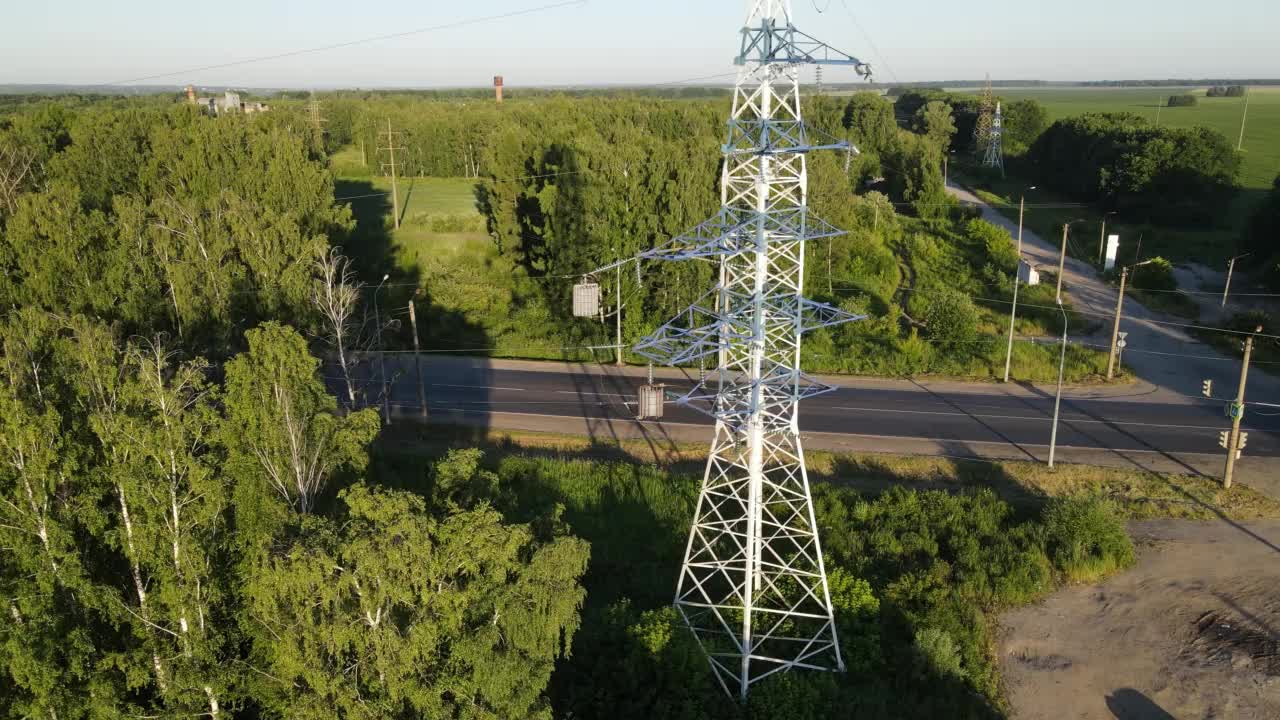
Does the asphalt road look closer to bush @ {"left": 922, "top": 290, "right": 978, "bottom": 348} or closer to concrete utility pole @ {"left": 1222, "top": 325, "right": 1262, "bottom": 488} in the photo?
concrete utility pole @ {"left": 1222, "top": 325, "right": 1262, "bottom": 488}

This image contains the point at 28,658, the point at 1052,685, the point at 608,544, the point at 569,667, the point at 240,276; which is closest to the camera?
the point at 28,658

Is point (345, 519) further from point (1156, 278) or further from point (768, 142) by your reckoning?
point (1156, 278)

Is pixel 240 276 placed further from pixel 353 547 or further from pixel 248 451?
pixel 353 547

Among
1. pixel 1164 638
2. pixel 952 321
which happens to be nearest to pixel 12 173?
pixel 952 321

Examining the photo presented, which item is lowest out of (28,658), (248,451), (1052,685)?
(1052,685)

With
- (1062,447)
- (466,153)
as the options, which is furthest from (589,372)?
(466,153)
